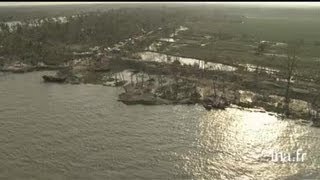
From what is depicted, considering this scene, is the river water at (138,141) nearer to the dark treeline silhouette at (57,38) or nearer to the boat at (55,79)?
the boat at (55,79)

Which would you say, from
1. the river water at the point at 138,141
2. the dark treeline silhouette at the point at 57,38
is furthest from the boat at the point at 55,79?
the dark treeline silhouette at the point at 57,38

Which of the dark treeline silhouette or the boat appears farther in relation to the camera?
the dark treeline silhouette

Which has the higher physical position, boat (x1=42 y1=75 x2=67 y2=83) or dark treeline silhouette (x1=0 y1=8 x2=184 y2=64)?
dark treeline silhouette (x1=0 y1=8 x2=184 y2=64)

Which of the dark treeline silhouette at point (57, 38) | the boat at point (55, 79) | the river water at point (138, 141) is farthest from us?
the dark treeline silhouette at point (57, 38)

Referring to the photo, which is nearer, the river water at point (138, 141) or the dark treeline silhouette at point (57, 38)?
the river water at point (138, 141)

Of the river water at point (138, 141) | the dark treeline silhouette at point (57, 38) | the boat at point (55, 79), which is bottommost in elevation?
the river water at point (138, 141)

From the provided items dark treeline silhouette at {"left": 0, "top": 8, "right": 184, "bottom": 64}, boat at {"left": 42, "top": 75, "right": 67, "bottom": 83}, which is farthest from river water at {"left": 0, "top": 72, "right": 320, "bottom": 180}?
dark treeline silhouette at {"left": 0, "top": 8, "right": 184, "bottom": 64}

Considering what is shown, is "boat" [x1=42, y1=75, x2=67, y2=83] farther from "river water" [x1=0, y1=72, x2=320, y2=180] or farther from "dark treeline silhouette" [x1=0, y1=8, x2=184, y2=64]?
"dark treeline silhouette" [x1=0, y1=8, x2=184, y2=64]

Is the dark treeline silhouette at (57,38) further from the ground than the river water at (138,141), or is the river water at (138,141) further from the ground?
the dark treeline silhouette at (57,38)

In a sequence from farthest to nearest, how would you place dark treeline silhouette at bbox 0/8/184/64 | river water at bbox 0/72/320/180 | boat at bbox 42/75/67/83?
1. dark treeline silhouette at bbox 0/8/184/64
2. boat at bbox 42/75/67/83
3. river water at bbox 0/72/320/180

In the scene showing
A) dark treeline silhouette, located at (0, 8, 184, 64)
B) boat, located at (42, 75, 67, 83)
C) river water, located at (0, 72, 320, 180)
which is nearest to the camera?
river water, located at (0, 72, 320, 180)
